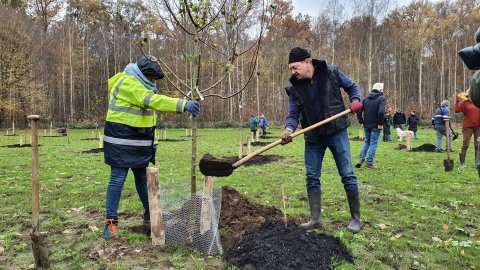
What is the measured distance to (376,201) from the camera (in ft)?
20.8

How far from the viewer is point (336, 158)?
185 inches

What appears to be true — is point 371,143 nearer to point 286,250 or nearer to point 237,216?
point 237,216

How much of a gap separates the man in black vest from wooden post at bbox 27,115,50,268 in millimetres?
2598

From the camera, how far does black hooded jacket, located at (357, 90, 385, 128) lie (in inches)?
399

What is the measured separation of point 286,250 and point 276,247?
100mm

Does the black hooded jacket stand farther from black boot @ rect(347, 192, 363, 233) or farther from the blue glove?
the blue glove

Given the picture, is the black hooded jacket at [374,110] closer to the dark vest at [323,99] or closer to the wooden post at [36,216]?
the dark vest at [323,99]

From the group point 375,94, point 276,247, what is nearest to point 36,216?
point 276,247

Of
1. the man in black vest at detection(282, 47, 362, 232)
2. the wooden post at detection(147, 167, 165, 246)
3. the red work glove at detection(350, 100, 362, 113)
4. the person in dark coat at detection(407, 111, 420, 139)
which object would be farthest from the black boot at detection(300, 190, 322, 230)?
the person in dark coat at detection(407, 111, 420, 139)

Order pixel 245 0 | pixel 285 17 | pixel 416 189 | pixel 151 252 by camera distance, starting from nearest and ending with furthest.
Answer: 1. pixel 151 252
2. pixel 245 0
3. pixel 416 189
4. pixel 285 17

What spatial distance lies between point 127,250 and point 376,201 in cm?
414

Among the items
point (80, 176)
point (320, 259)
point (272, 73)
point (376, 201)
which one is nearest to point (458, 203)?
point (376, 201)

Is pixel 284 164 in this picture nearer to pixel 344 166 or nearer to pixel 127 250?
pixel 344 166

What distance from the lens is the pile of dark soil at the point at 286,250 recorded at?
3.43 metres
